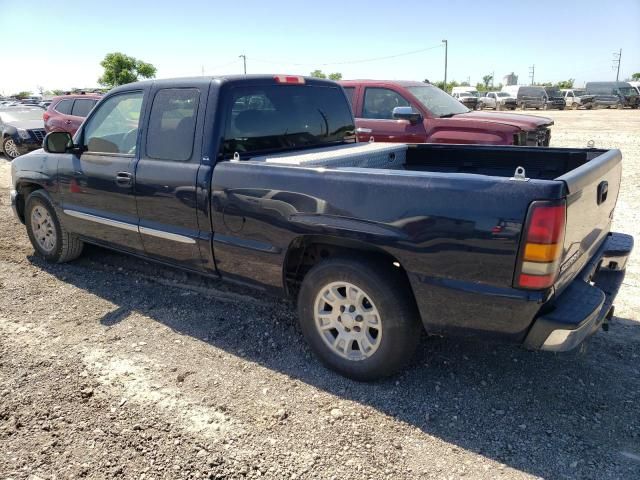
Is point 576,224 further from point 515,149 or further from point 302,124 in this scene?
point 302,124

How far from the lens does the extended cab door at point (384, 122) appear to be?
7638mm

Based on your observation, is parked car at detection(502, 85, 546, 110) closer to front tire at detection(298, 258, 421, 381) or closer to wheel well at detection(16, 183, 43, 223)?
wheel well at detection(16, 183, 43, 223)

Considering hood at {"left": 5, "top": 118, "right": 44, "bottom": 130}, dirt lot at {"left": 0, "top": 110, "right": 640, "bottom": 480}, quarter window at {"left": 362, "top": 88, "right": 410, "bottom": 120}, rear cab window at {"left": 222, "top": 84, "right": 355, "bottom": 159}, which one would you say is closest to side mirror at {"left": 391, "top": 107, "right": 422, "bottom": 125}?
quarter window at {"left": 362, "top": 88, "right": 410, "bottom": 120}

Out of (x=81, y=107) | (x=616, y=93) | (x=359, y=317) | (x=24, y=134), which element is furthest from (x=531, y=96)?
(x=359, y=317)

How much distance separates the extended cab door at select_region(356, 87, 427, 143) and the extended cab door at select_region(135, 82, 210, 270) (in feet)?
13.4

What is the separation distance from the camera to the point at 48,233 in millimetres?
5277

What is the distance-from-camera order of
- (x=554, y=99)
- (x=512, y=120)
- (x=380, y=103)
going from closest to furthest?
(x=512, y=120) → (x=380, y=103) → (x=554, y=99)

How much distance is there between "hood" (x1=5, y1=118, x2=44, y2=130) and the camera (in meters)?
13.1

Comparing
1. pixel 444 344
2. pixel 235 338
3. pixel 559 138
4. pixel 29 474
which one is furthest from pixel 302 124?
pixel 559 138

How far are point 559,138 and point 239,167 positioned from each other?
16198 mm

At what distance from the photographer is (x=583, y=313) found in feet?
8.45

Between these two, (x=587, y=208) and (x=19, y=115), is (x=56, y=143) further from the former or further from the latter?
(x=19, y=115)

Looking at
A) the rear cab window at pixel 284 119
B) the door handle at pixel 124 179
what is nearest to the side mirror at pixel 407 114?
the rear cab window at pixel 284 119

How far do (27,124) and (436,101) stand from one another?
10.9 m
